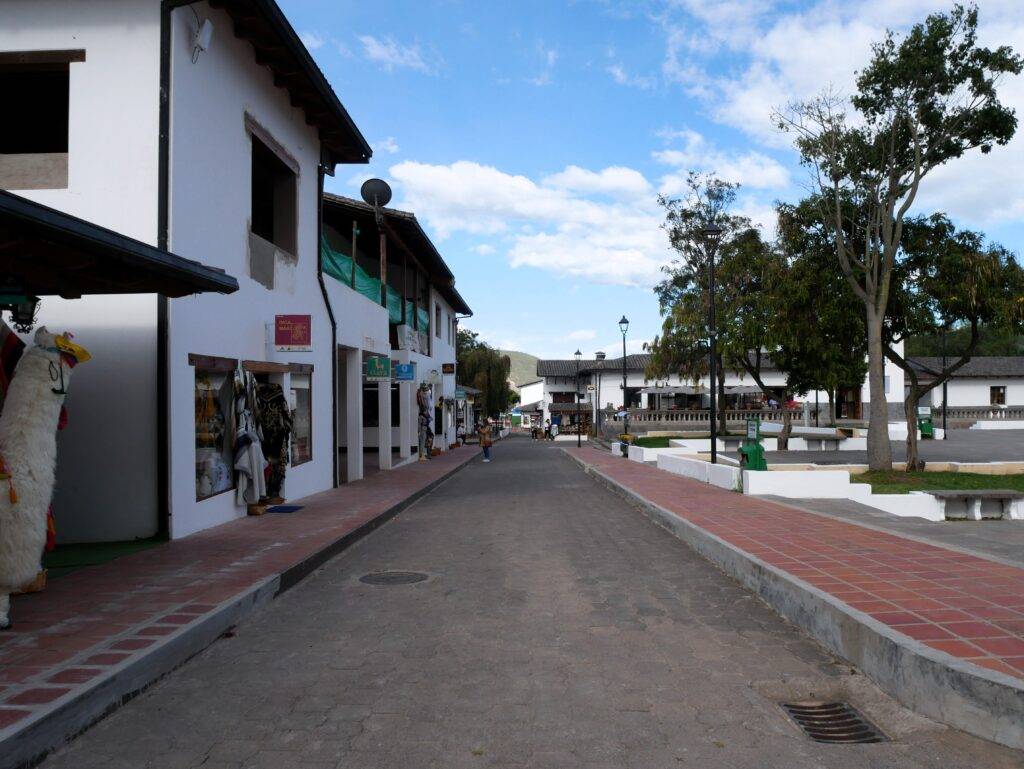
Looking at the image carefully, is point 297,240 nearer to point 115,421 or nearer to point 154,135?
point 154,135

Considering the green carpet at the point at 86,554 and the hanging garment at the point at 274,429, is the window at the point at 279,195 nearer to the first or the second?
the hanging garment at the point at 274,429

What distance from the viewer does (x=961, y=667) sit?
373 centimetres

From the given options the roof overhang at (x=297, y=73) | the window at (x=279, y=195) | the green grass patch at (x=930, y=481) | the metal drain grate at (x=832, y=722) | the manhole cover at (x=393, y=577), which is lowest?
the manhole cover at (x=393, y=577)

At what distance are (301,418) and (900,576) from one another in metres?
10.0

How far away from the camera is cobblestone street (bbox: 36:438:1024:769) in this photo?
3.44 metres

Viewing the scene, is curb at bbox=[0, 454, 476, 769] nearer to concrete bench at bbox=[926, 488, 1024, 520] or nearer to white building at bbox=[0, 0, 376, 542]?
white building at bbox=[0, 0, 376, 542]

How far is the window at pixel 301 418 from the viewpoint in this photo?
1271 cm

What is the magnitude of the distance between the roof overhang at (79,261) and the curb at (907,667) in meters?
5.59

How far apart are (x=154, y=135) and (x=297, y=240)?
4.60 m

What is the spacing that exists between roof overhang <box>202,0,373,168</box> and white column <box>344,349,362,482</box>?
4.47 meters

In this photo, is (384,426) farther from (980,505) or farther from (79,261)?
(79,261)

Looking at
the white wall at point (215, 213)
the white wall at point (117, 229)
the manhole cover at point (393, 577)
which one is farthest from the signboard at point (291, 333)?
the manhole cover at point (393, 577)

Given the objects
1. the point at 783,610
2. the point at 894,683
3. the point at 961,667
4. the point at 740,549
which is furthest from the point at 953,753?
the point at 740,549

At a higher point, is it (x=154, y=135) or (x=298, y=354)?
(x=154, y=135)
